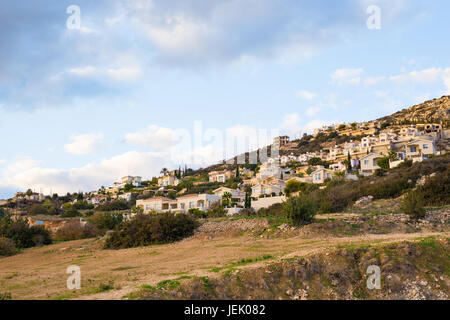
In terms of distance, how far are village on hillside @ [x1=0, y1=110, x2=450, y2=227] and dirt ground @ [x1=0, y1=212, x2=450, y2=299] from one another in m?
21.3

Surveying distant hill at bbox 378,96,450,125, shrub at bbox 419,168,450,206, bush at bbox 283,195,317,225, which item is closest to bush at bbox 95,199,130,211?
bush at bbox 283,195,317,225

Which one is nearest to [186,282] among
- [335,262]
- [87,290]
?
[87,290]

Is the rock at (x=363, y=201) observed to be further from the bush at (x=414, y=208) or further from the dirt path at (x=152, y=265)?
the dirt path at (x=152, y=265)

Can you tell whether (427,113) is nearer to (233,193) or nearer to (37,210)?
(233,193)

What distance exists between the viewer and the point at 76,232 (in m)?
49.2

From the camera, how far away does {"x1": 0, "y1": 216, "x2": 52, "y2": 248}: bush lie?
142 feet

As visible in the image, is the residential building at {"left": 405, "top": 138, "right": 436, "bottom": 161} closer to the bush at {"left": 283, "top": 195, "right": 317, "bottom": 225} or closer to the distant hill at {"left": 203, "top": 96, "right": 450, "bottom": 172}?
the distant hill at {"left": 203, "top": 96, "right": 450, "bottom": 172}

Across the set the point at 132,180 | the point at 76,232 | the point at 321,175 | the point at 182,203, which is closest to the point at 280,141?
the point at 132,180

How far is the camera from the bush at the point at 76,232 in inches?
1922

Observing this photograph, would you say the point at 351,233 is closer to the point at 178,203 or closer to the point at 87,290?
the point at 87,290

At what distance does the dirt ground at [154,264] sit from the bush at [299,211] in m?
2.56

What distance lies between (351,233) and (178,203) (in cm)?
3930

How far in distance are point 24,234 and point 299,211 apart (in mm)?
29720

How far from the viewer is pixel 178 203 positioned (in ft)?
209
